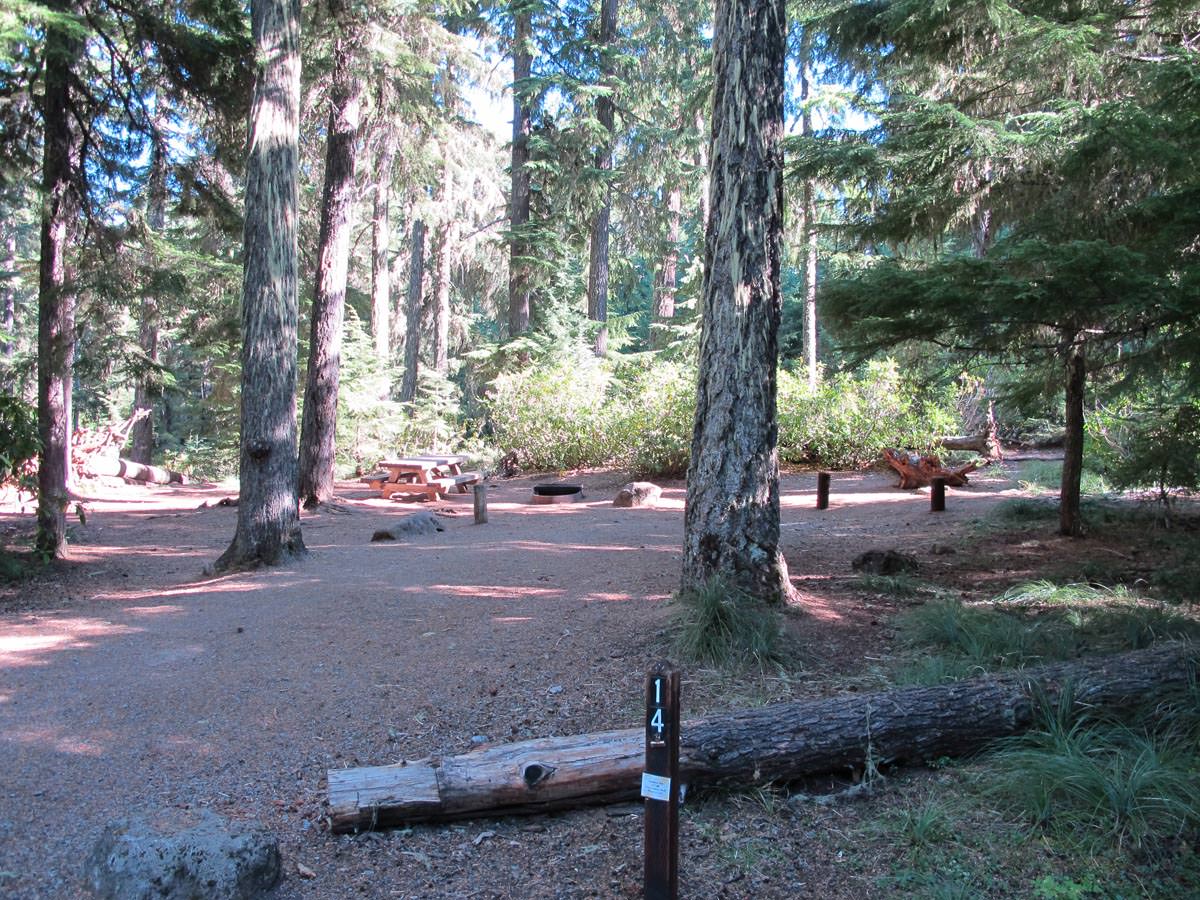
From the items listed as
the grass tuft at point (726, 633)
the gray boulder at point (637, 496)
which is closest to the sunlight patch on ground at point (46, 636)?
the grass tuft at point (726, 633)

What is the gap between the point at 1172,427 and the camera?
824 cm

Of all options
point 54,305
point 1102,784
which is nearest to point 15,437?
point 54,305

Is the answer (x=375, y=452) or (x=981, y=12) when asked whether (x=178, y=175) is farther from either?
(x=375, y=452)

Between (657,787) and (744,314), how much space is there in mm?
4280

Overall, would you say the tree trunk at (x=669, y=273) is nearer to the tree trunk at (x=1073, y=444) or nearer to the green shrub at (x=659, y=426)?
the green shrub at (x=659, y=426)

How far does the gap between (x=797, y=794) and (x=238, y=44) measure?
10.9 m

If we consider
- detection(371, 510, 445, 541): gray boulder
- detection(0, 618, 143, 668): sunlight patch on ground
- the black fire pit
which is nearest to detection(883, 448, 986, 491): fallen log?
the black fire pit

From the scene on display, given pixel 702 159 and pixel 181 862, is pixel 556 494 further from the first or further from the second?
pixel 702 159

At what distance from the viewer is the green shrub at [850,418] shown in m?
17.1

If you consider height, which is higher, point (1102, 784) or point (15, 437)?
point (15, 437)

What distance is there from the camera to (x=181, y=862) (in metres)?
3.15

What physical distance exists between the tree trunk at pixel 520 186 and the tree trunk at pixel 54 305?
13989mm

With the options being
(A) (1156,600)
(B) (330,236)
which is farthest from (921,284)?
(B) (330,236)

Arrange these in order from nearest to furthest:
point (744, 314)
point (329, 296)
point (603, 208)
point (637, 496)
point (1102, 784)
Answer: point (1102, 784)
point (744, 314)
point (637, 496)
point (329, 296)
point (603, 208)
